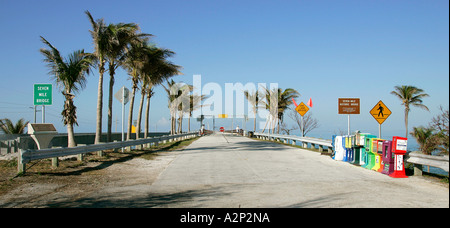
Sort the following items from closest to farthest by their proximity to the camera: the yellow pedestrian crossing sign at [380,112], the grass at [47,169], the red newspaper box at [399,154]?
the grass at [47,169], the red newspaper box at [399,154], the yellow pedestrian crossing sign at [380,112]

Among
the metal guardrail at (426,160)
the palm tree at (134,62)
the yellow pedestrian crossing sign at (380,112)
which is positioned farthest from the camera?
the palm tree at (134,62)

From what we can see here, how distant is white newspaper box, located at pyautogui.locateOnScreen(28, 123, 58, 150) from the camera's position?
13.4 m

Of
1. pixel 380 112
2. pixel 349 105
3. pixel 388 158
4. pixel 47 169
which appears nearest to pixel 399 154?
pixel 388 158

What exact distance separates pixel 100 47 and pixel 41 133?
21.4 ft

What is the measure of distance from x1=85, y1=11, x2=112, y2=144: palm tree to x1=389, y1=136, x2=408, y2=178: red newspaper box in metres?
13.2

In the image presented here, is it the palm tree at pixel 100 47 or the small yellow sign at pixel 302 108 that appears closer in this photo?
the palm tree at pixel 100 47

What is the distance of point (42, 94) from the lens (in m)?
18.1

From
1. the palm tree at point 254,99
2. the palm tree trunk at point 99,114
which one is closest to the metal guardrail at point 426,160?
the palm tree trunk at point 99,114

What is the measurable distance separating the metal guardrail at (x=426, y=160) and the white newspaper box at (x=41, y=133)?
12.3m

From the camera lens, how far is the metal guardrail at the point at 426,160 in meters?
9.52

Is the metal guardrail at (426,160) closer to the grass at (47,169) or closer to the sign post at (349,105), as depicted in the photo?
the sign post at (349,105)

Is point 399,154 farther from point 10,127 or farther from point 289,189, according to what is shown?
point 10,127
